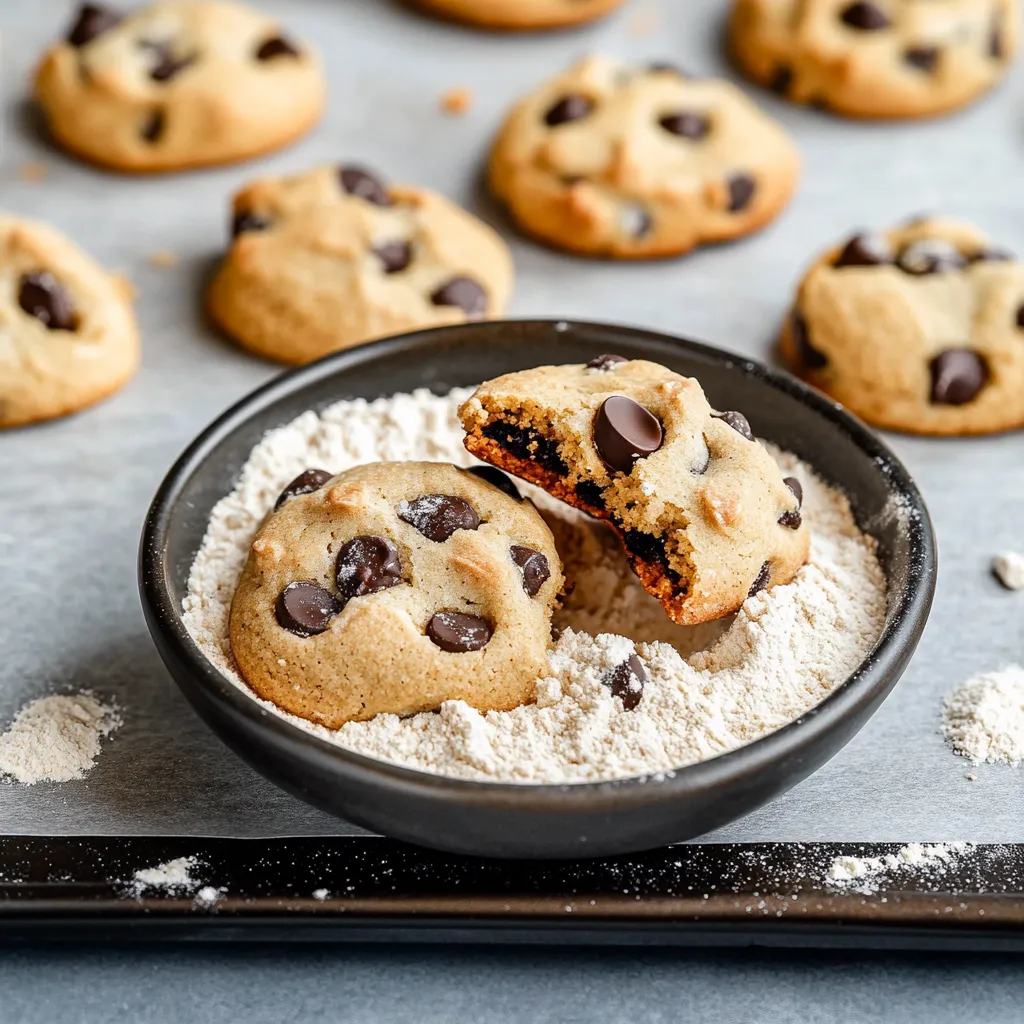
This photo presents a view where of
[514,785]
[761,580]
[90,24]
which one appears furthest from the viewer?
[90,24]

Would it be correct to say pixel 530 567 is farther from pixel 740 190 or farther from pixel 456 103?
pixel 456 103

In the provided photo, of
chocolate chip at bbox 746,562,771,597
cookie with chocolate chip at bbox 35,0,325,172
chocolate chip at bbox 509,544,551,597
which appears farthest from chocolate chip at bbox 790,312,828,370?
cookie with chocolate chip at bbox 35,0,325,172

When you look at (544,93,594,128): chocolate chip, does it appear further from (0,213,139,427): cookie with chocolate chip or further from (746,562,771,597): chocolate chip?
(746,562,771,597): chocolate chip

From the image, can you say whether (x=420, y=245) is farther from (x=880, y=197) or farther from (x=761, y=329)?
(x=880, y=197)

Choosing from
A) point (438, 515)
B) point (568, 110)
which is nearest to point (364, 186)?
point (568, 110)

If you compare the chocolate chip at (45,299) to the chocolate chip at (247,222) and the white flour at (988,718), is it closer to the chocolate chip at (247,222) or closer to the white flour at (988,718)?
the chocolate chip at (247,222)

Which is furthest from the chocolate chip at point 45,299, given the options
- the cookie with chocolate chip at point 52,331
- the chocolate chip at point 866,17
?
the chocolate chip at point 866,17

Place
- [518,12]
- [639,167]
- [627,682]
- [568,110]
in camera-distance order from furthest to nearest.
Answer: [518,12], [568,110], [639,167], [627,682]
